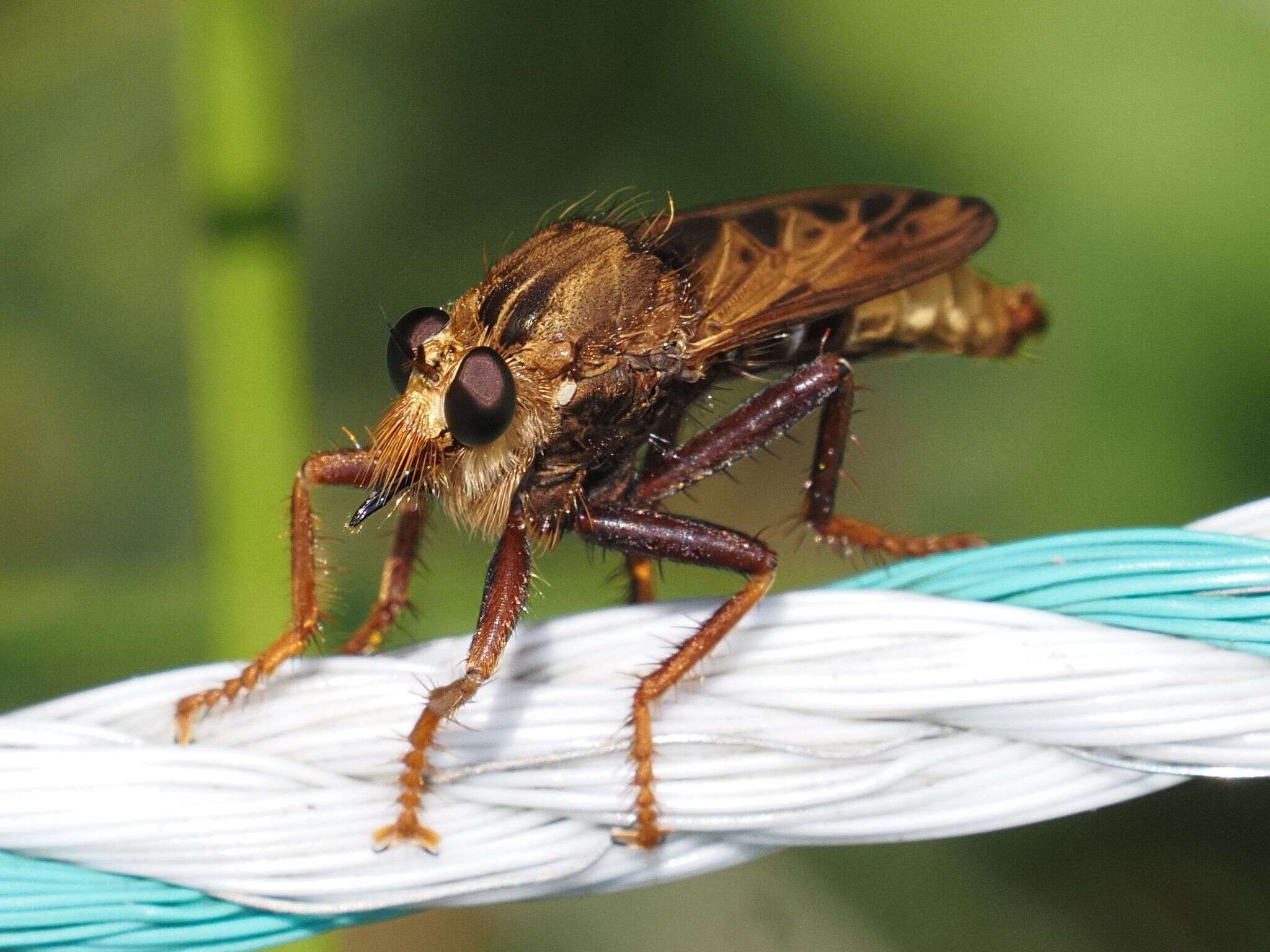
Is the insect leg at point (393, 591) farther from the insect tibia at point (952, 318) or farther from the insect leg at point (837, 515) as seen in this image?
the insect tibia at point (952, 318)

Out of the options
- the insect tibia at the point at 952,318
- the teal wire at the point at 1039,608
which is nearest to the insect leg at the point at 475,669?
the teal wire at the point at 1039,608

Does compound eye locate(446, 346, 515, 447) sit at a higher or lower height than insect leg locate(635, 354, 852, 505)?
higher

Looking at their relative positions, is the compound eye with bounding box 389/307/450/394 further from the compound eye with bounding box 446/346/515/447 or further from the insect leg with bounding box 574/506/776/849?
the insect leg with bounding box 574/506/776/849

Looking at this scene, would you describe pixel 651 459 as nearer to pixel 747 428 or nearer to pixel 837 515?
pixel 747 428

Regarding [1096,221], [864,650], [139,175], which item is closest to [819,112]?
[1096,221]

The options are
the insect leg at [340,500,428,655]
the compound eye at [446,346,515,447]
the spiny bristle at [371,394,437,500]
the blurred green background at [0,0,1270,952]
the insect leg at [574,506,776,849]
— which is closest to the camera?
the insect leg at [574,506,776,849]

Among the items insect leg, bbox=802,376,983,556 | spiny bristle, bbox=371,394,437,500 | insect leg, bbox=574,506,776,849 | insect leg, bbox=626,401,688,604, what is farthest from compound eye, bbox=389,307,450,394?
insect leg, bbox=802,376,983,556

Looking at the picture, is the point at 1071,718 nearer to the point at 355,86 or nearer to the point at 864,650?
the point at 864,650
